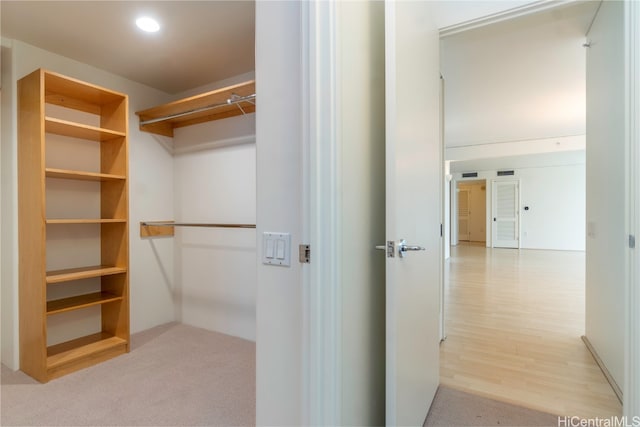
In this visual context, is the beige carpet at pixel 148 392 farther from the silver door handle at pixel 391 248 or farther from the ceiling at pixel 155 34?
the ceiling at pixel 155 34

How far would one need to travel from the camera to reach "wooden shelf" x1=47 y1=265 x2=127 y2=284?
226cm

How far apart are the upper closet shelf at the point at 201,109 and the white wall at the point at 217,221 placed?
3.0 inches

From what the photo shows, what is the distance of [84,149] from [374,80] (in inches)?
106

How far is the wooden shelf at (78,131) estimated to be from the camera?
7.57 feet

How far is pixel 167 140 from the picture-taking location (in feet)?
11.0

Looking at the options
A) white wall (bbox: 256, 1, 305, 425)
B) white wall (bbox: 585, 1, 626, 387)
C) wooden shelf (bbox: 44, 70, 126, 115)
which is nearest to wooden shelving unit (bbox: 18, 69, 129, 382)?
wooden shelf (bbox: 44, 70, 126, 115)

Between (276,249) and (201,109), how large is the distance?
209 centimetres

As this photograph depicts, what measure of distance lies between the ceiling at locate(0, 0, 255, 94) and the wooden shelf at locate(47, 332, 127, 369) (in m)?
2.33

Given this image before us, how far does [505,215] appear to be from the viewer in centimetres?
899

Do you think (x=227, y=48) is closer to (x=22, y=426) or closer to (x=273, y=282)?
(x=273, y=282)

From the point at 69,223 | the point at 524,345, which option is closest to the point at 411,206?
the point at 524,345

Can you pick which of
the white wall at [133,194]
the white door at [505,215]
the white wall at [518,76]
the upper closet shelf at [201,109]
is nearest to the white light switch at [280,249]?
the upper closet shelf at [201,109]

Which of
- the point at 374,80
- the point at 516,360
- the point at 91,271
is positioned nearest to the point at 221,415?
the point at 91,271

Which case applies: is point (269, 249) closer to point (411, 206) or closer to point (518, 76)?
point (411, 206)
